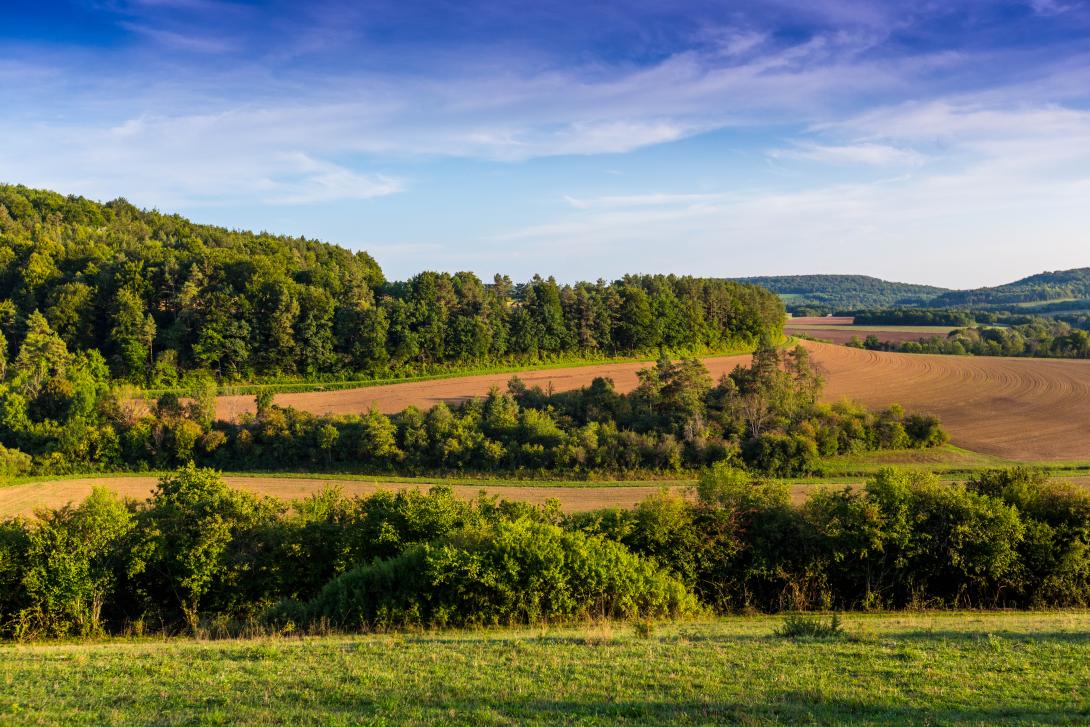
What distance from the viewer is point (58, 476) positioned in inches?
1607

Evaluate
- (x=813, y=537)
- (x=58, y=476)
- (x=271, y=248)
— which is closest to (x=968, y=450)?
(x=813, y=537)

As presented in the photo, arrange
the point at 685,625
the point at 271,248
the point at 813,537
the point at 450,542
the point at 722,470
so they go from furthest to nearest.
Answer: the point at 271,248, the point at 722,470, the point at 813,537, the point at 450,542, the point at 685,625

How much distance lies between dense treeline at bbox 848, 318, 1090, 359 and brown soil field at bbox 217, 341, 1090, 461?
963cm

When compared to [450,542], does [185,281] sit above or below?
above

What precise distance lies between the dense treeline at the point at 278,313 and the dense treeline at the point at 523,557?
139 ft

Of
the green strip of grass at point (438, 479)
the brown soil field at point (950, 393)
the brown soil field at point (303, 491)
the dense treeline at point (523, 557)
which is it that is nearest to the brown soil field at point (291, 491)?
the brown soil field at point (303, 491)

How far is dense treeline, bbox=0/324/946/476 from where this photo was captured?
4172 centimetres

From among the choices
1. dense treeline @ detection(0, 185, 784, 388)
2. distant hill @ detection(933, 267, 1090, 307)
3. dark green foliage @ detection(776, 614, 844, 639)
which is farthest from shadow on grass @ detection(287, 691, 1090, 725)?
distant hill @ detection(933, 267, 1090, 307)

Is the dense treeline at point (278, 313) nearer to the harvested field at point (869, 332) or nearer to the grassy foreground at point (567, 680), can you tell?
the harvested field at point (869, 332)

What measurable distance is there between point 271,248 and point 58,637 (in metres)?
72.7

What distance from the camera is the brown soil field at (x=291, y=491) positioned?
3562cm

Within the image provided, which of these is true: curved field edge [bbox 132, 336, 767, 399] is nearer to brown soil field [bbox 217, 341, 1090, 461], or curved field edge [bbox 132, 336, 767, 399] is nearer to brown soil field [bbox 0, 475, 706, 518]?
brown soil field [bbox 217, 341, 1090, 461]

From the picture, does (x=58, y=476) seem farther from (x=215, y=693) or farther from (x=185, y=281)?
(x=215, y=693)

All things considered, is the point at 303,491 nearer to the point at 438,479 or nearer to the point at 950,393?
the point at 438,479
